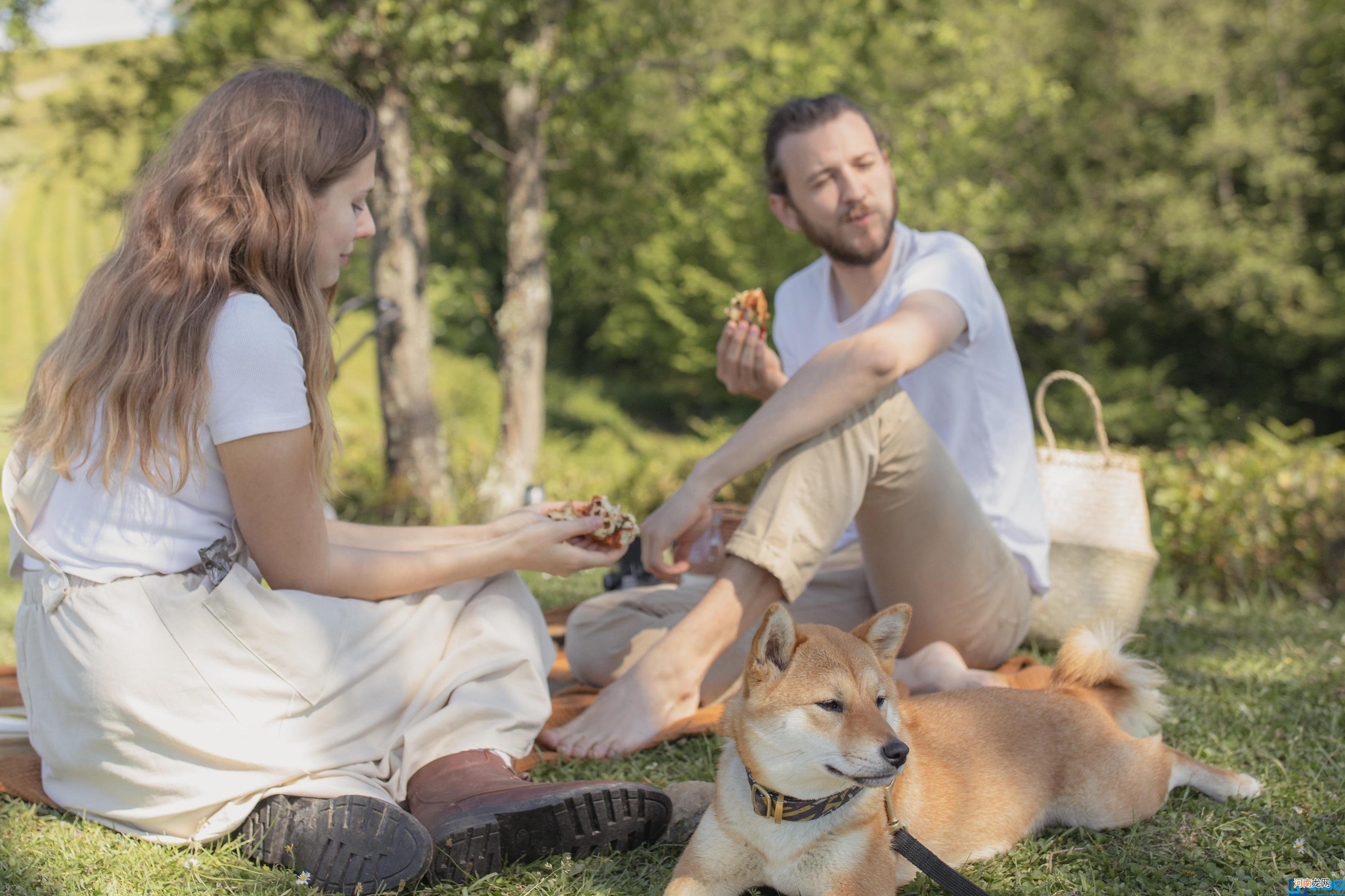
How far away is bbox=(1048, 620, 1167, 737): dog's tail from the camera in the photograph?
264 cm

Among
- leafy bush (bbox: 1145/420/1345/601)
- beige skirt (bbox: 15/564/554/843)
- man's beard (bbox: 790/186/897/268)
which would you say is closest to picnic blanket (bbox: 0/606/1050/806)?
beige skirt (bbox: 15/564/554/843)

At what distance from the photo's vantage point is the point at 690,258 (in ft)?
80.6

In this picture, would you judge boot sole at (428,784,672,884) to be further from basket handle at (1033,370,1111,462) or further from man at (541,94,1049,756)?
basket handle at (1033,370,1111,462)

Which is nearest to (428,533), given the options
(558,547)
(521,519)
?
(521,519)

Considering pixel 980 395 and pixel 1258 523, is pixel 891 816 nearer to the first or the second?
pixel 980 395

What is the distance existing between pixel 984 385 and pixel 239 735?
2.62 m

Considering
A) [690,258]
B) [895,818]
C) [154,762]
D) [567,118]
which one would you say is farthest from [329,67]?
[690,258]

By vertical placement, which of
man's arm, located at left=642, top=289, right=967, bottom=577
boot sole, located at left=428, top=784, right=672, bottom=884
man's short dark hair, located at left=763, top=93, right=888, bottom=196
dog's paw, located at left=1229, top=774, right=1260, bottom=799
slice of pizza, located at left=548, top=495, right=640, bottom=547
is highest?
man's short dark hair, located at left=763, top=93, right=888, bottom=196

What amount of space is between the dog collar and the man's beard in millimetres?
2218

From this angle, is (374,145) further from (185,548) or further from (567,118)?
(567,118)

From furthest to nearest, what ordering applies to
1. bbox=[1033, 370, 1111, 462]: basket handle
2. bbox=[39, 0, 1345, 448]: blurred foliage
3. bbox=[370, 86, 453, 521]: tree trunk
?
bbox=[39, 0, 1345, 448]: blurred foliage, bbox=[370, 86, 453, 521]: tree trunk, bbox=[1033, 370, 1111, 462]: basket handle

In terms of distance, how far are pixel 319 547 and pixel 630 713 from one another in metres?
1.08

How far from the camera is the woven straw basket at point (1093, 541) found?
3.69 meters

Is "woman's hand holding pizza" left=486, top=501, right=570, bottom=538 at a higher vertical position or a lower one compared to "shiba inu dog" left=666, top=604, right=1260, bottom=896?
higher
